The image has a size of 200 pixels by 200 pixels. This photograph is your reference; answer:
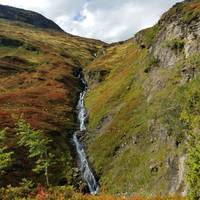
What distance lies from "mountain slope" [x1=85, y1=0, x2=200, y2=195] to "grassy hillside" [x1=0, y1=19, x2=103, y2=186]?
499cm

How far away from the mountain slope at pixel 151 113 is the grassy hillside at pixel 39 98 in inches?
196

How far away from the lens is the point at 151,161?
60.1 m

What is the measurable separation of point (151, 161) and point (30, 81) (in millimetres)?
82923

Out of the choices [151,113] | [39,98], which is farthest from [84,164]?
[39,98]

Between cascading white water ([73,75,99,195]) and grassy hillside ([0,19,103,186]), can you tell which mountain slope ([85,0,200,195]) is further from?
grassy hillside ([0,19,103,186])

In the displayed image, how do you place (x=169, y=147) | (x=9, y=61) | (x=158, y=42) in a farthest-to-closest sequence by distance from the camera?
(x=9, y=61) → (x=158, y=42) → (x=169, y=147)

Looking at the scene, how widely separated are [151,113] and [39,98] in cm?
4565

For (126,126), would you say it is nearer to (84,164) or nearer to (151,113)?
(151,113)

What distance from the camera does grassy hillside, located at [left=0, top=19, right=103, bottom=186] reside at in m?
70.8

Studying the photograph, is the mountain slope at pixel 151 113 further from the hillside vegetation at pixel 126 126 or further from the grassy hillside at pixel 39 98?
the grassy hillside at pixel 39 98

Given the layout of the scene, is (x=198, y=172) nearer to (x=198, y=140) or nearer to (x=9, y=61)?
(x=198, y=140)

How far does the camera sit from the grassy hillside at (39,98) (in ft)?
232

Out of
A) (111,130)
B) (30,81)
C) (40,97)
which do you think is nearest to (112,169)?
(111,130)

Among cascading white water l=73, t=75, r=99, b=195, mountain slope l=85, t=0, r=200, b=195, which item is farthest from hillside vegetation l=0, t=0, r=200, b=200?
cascading white water l=73, t=75, r=99, b=195
